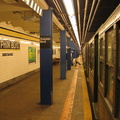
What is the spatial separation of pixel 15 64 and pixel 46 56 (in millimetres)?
4038

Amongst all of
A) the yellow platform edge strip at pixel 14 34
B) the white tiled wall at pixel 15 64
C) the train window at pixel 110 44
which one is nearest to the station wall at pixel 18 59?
the white tiled wall at pixel 15 64

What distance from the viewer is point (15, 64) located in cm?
893

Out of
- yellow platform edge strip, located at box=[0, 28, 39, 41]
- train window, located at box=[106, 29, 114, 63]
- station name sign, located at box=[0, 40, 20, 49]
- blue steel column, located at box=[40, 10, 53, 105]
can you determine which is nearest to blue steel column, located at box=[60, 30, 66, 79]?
yellow platform edge strip, located at box=[0, 28, 39, 41]

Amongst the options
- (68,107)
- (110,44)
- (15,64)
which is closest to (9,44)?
(15,64)

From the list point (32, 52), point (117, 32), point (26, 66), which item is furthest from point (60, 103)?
point (32, 52)

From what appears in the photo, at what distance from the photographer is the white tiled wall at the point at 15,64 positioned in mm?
7565


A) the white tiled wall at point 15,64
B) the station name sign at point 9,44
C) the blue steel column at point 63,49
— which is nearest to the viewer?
the station name sign at point 9,44

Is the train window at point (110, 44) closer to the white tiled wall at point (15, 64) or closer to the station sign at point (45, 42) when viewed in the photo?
the station sign at point (45, 42)

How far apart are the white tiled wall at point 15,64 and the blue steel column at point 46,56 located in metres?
2.79

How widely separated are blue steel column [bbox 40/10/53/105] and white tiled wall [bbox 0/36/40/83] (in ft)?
9.17

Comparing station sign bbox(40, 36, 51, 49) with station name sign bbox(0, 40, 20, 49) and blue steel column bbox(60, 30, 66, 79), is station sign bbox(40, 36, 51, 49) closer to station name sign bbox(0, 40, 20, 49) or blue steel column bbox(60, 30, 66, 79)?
station name sign bbox(0, 40, 20, 49)

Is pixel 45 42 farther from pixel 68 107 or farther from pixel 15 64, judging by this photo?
pixel 15 64

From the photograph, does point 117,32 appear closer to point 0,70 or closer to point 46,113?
point 46,113

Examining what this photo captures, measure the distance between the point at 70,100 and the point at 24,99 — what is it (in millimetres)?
1631
